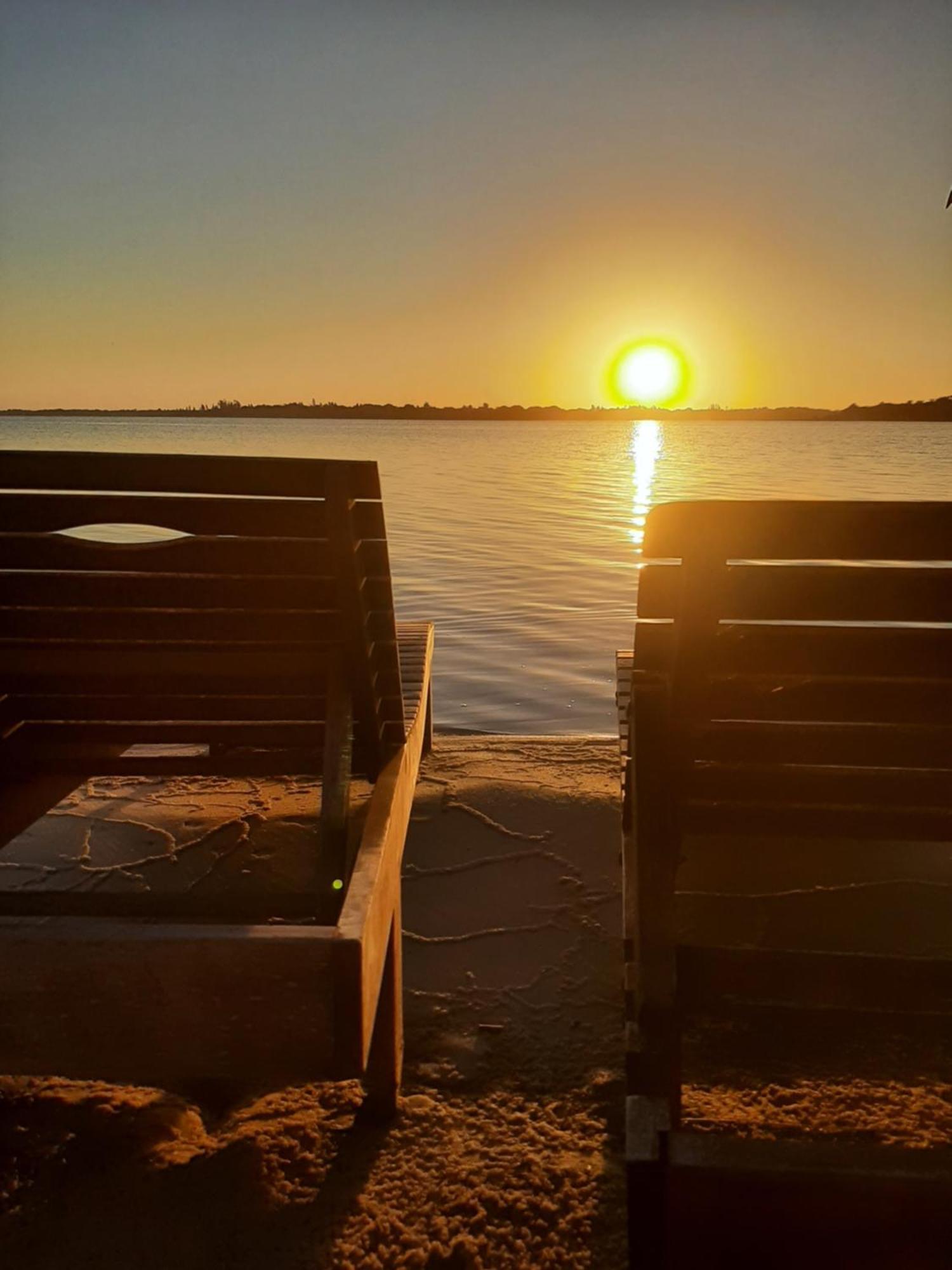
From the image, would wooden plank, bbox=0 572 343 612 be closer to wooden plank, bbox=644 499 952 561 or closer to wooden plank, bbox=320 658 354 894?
wooden plank, bbox=320 658 354 894

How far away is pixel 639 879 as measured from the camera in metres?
2.62

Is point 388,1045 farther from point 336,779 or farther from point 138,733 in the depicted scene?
point 138,733

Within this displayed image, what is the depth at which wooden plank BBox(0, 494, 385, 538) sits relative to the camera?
9.32ft

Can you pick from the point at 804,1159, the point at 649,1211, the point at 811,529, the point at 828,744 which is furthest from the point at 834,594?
the point at 649,1211

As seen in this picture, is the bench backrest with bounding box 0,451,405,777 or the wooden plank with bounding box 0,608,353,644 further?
the wooden plank with bounding box 0,608,353,644

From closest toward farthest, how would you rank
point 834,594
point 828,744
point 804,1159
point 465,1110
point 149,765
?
point 804,1159 < point 834,594 < point 828,744 < point 465,1110 < point 149,765

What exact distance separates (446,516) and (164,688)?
821 inches

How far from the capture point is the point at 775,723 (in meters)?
2.58

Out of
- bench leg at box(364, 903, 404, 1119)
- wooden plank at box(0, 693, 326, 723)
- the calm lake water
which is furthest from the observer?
the calm lake water

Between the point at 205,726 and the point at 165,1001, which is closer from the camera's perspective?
the point at 165,1001

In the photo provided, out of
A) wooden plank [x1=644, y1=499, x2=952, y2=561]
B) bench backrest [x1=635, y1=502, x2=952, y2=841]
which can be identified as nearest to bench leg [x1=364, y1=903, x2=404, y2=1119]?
bench backrest [x1=635, y1=502, x2=952, y2=841]

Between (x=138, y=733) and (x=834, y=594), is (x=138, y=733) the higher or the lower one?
the lower one

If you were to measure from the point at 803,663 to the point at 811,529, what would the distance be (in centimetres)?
42

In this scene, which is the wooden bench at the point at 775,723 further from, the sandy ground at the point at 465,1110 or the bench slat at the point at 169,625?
the bench slat at the point at 169,625
